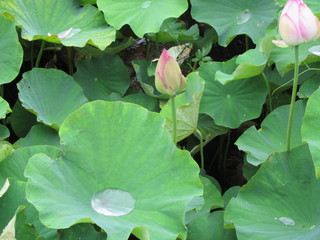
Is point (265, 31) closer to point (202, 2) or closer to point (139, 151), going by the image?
point (202, 2)

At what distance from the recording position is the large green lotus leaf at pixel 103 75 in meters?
1.83

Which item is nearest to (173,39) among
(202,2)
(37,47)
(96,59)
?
(202,2)

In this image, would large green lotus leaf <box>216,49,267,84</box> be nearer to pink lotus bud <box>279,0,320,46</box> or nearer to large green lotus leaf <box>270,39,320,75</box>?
large green lotus leaf <box>270,39,320,75</box>

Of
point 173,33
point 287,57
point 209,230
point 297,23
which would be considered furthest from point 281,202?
point 173,33

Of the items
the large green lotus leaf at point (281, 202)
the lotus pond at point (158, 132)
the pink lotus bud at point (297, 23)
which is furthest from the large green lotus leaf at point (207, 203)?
the pink lotus bud at point (297, 23)

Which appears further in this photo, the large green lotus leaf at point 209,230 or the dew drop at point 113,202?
the large green lotus leaf at point 209,230

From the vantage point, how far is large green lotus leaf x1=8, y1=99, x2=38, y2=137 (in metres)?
1.73

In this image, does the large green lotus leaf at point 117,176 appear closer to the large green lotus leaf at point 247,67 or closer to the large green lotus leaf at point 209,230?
the large green lotus leaf at point 209,230

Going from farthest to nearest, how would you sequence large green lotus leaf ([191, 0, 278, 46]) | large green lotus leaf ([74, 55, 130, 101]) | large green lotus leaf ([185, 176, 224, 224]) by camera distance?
large green lotus leaf ([74, 55, 130, 101]) < large green lotus leaf ([191, 0, 278, 46]) < large green lotus leaf ([185, 176, 224, 224])

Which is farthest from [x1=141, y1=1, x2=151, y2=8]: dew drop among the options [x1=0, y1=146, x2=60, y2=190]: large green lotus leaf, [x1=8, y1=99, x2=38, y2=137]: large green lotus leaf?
[x1=0, y1=146, x2=60, y2=190]: large green lotus leaf

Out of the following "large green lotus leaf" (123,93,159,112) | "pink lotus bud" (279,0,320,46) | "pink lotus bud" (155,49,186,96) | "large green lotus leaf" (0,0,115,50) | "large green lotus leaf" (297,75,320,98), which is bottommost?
"large green lotus leaf" (123,93,159,112)

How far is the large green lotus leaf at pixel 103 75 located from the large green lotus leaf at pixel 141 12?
0.75 ft

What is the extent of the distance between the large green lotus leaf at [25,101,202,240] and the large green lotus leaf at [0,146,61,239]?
8cm

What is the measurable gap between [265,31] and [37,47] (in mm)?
848
